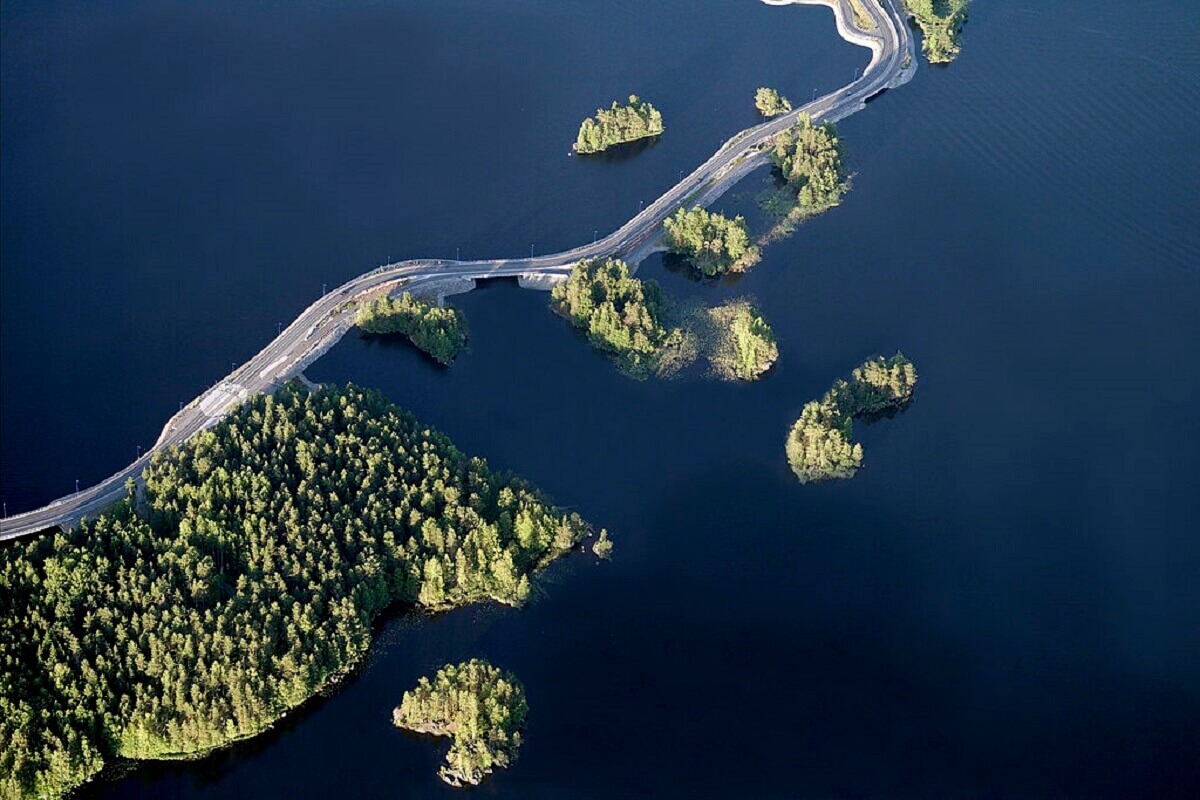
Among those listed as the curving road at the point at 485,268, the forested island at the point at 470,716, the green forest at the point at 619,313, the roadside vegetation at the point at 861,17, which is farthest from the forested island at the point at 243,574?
the roadside vegetation at the point at 861,17

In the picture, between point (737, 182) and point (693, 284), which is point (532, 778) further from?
point (737, 182)

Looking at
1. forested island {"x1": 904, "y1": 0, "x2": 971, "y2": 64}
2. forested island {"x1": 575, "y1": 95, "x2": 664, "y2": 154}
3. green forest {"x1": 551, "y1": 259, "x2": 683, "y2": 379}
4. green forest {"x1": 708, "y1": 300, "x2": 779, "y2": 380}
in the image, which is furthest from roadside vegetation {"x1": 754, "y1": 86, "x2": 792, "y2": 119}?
green forest {"x1": 708, "y1": 300, "x2": 779, "y2": 380}

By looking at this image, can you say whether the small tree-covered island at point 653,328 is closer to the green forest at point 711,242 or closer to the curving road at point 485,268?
the green forest at point 711,242

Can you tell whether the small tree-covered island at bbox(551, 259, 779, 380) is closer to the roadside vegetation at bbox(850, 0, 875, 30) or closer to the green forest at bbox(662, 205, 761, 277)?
the green forest at bbox(662, 205, 761, 277)

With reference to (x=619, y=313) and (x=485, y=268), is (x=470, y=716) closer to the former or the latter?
(x=619, y=313)

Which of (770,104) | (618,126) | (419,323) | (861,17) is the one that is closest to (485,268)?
(419,323)

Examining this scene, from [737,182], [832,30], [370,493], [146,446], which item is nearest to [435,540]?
[370,493]
